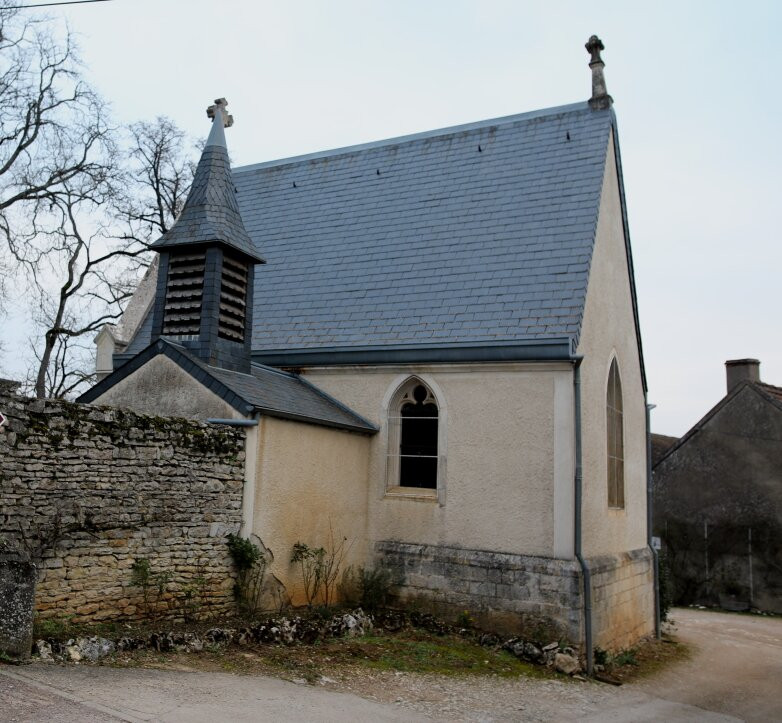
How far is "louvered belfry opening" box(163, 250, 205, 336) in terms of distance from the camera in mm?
11938

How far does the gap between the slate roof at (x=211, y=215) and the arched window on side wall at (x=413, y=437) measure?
3316mm

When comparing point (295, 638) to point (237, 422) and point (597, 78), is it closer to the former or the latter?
point (237, 422)

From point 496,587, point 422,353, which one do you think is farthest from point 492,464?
point 422,353

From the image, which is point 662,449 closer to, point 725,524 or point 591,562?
point 725,524

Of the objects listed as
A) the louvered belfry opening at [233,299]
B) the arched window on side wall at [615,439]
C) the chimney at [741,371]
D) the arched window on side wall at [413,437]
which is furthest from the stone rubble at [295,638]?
the chimney at [741,371]

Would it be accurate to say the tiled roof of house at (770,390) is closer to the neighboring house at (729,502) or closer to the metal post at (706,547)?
the neighboring house at (729,502)

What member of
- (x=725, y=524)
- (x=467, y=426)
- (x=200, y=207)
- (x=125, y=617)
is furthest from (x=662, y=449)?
(x=125, y=617)

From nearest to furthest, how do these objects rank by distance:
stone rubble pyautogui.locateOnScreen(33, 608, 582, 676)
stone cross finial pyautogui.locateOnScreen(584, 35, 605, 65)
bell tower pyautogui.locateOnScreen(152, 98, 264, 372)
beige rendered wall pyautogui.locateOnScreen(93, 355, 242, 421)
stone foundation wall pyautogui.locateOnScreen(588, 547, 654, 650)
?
1. stone rubble pyautogui.locateOnScreen(33, 608, 582, 676)
2. beige rendered wall pyautogui.locateOnScreen(93, 355, 242, 421)
3. stone foundation wall pyautogui.locateOnScreen(588, 547, 654, 650)
4. bell tower pyautogui.locateOnScreen(152, 98, 264, 372)
5. stone cross finial pyautogui.locateOnScreen(584, 35, 605, 65)

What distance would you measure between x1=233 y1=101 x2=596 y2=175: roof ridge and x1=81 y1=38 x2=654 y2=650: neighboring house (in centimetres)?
12

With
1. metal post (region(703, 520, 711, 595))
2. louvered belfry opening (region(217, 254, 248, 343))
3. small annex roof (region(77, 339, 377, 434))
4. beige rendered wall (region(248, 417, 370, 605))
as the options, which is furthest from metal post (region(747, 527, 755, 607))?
louvered belfry opening (region(217, 254, 248, 343))

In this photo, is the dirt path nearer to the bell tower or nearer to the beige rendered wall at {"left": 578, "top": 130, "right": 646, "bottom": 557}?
the beige rendered wall at {"left": 578, "top": 130, "right": 646, "bottom": 557}

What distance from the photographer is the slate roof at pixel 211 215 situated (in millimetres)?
12117

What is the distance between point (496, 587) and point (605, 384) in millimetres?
3865

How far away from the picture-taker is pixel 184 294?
12.1 meters
